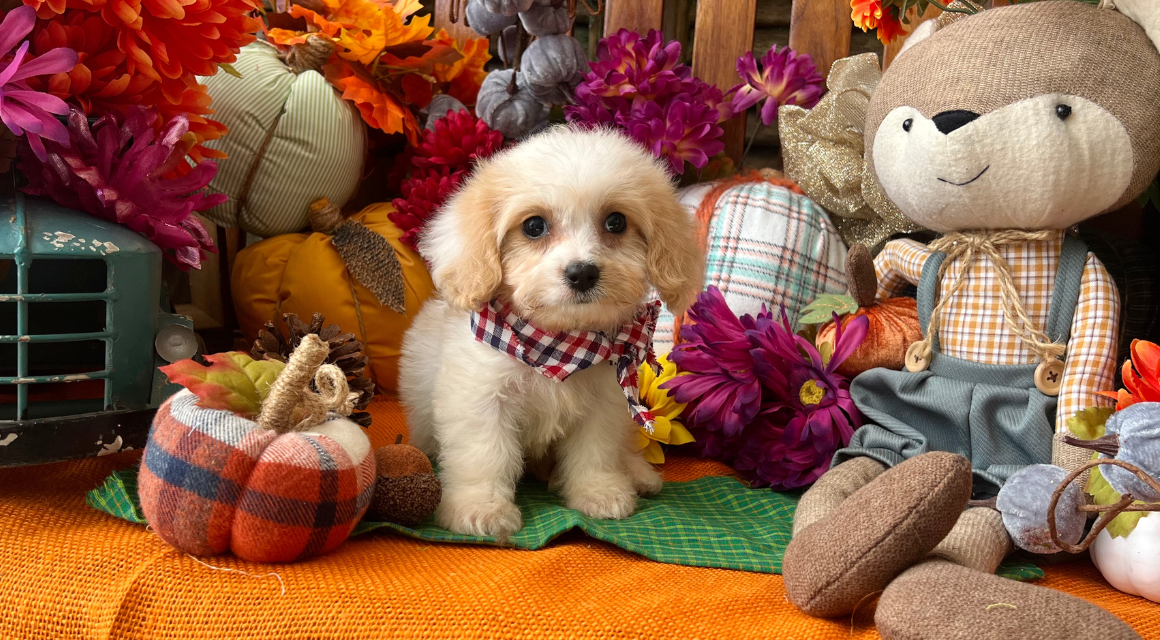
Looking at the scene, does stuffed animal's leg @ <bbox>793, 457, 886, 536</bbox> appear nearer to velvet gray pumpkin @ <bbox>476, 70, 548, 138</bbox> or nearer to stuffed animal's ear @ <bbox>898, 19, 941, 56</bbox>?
stuffed animal's ear @ <bbox>898, 19, 941, 56</bbox>

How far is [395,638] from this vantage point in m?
1.14

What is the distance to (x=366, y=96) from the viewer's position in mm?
2422

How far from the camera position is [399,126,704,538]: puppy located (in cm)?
154

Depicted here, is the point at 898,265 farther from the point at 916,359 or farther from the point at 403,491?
the point at 403,491

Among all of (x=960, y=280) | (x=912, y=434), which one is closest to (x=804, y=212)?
(x=960, y=280)

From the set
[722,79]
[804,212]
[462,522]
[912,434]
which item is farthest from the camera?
[722,79]

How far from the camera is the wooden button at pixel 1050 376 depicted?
1627 millimetres

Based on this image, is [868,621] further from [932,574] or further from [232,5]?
[232,5]

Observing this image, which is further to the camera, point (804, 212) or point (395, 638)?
point (804, 212)

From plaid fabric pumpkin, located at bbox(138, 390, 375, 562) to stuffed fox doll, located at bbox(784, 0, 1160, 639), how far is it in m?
0.81

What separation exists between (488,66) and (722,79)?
0.95 metres

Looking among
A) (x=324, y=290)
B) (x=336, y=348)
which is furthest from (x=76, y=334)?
(x=324, y=290)

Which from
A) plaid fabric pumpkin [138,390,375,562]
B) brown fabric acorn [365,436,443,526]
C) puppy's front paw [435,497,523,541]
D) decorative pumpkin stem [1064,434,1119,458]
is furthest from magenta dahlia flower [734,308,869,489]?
plaid fabric pumpkin [138,390,375,562]

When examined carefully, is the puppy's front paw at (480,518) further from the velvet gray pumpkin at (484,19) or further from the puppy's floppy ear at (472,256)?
the velvet gray pumpkin at (484,19)
